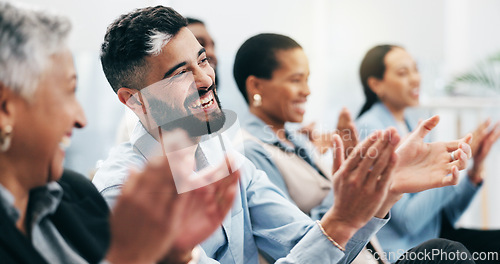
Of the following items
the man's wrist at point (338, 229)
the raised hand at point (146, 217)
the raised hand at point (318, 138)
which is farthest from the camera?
the raised hand at point (318, 138)

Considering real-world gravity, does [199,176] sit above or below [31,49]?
below

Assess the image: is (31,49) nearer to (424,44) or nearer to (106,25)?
(106,25)

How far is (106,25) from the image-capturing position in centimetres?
64

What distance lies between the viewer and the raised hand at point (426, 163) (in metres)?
0.66

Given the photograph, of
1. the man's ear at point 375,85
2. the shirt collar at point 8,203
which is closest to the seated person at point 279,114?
the shirt collar at point 8,203

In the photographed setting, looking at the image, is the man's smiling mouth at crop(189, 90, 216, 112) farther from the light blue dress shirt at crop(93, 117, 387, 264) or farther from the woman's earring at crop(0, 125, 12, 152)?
the woman's earring at crop(0, 125, 12, 152)

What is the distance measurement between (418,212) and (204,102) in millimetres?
558

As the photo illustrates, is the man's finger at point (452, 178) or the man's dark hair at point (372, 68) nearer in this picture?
the man's finger at point (452, 178)

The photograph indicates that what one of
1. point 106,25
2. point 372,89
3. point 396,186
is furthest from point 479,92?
point 106,25

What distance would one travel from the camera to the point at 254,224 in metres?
0.77

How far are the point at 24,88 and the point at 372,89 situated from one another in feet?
4.26

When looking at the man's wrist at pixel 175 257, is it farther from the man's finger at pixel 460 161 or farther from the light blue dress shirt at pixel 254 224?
the man's finger at pixel 460 161

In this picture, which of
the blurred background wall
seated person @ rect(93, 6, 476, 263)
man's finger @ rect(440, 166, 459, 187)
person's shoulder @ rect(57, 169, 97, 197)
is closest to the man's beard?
seated person @ rect(93, 6, 476, 263)

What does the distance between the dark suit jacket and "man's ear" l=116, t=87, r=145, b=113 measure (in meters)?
0.16
